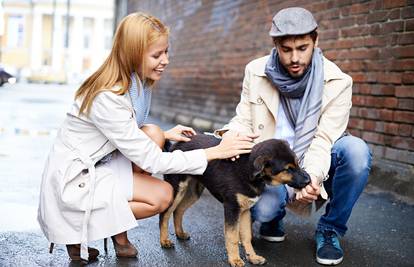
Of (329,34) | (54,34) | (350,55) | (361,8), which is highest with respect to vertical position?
(54,34)

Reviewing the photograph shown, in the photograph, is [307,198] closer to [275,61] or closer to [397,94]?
[275,61]

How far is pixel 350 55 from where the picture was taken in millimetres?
6953

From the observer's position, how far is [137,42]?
3668mm

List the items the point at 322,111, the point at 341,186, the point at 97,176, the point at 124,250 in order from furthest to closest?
the point at 322,111
the point at 341,186
the point at 124,250
the point at 97,176

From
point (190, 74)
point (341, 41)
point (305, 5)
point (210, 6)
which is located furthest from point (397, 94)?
point (190, 74)

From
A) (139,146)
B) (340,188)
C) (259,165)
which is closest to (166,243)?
(139,146)

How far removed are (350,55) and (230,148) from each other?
148 inches

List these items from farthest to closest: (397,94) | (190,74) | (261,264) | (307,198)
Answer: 1. (190,74)
2. (397,94)
3. (261,264)
4. (307,198)

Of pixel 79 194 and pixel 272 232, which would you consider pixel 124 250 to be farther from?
pixel 272 232

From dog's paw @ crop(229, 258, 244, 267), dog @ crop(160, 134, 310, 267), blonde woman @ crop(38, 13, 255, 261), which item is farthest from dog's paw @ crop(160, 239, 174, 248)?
dog's paw @ crop(229, 258, 244, 267)

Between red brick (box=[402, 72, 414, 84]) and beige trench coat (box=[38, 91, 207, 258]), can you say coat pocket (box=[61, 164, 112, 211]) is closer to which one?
beige trench coat (box=[38, 91, 207, 258])

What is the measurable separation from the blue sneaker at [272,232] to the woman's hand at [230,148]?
0.94 metres

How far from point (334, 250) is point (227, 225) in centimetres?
80

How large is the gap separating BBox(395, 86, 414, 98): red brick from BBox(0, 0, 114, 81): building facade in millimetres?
61763
